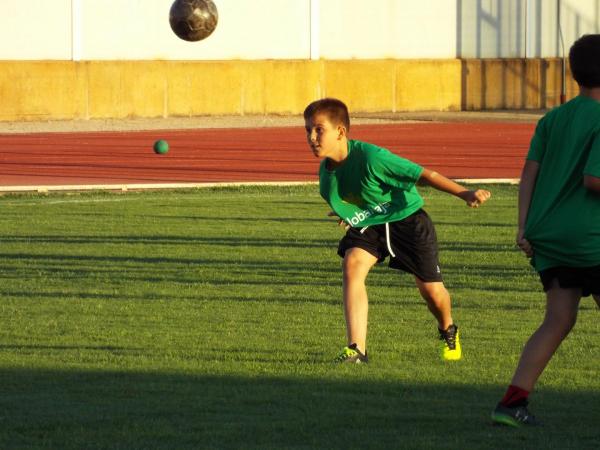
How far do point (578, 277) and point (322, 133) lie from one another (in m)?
2.15

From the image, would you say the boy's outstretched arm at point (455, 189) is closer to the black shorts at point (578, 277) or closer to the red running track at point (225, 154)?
the black shorts at point (578, 277)

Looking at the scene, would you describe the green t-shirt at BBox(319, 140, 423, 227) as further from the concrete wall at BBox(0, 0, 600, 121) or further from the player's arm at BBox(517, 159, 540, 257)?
the concrete wall at BBox(0, 0, 600, 121)

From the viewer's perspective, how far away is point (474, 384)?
7.26 metres

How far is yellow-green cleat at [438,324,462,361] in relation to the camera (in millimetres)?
8016

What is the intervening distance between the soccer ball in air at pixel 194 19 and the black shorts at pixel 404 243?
21779 mm

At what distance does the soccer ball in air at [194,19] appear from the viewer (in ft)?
97.6

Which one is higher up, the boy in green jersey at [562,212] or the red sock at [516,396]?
the boy in green jersey at [562,212]

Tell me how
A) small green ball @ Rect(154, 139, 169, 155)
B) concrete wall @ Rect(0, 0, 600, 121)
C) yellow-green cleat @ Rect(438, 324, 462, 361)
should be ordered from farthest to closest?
1. concrete wall @ Rect(0, 0, 600, 121)
2. small green ball @ Rect(154, 139, 169, 155)
3. yellow-green cleat @ Rect(438, 324, 462, 361)

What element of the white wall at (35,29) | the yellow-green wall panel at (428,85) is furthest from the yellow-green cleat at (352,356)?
the yellow-green wall panel at (428,85)

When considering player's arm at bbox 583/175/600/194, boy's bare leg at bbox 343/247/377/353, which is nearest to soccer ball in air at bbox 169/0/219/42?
boy's bare leg at bbox 343/247/377/353

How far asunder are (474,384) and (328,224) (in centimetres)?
811

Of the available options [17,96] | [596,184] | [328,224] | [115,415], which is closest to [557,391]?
[596,184]

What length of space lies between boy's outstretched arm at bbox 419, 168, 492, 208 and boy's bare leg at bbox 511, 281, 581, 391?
109cm

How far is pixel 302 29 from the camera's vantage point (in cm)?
4278
